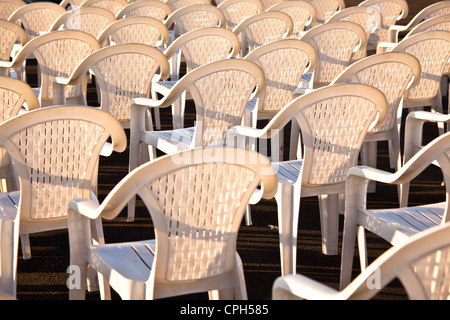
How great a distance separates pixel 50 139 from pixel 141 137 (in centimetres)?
154

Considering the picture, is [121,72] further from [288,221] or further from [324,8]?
[324,8]

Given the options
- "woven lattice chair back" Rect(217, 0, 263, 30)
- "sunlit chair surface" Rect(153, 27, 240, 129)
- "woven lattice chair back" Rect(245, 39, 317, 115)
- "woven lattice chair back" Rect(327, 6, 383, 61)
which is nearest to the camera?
"woven lattice chair back" Rect(245, 39, 317, 115)

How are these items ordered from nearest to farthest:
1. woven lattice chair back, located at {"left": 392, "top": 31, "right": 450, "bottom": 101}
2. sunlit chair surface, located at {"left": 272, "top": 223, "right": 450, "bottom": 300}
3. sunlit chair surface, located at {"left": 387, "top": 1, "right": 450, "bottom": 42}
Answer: sunlit chair surface, located at {"left": 272, "top": 223, "right": 450, "bottom": 300} → woven lattice chair back, located at {"left": 392, "top": 31, "right": 450, "bottom": 101} → sunlit chair surface, located at {"left": 387, "top": 1, "right": 450, "bottom": 42}

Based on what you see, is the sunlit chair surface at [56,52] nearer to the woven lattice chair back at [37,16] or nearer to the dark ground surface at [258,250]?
the dark ground surface at [258,250]

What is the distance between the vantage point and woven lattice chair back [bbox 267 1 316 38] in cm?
796

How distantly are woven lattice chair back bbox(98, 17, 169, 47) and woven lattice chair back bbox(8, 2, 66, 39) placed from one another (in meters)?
1.71

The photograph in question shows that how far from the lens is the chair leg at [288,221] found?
12.6 ft

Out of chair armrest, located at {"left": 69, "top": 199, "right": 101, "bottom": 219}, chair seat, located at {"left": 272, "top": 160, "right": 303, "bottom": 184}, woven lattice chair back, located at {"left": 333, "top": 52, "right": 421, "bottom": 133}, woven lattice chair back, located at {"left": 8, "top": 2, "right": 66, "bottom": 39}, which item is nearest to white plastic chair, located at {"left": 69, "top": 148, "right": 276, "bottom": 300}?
chair armrest, located at {"left": 69, "top": 199, "right": 101, "bottom": 219}

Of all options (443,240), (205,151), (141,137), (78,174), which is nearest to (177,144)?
(141,137)

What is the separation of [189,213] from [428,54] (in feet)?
10.9

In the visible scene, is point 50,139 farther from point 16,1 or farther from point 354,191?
point 16,1

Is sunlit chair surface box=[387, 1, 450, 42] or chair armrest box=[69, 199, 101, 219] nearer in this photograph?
chair armrest box=[69, 199, 101, 219]

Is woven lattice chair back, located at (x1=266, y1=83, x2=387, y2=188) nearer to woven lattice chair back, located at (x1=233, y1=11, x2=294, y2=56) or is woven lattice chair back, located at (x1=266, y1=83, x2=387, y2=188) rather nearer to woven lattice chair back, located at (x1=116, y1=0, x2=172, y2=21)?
woven lattice chair back, located at (x1=233, y1=11, x2=294, y2=56)

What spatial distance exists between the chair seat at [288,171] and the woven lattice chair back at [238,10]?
15.1 feet
